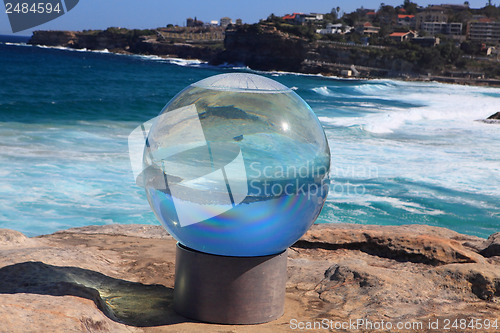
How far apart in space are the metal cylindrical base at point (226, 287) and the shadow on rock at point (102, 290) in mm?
180

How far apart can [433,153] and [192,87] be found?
45.8 ft

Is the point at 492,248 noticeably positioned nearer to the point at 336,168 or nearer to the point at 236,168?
the point at 236,168

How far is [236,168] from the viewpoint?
3.65 meters

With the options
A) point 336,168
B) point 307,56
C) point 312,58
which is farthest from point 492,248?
point 307,56

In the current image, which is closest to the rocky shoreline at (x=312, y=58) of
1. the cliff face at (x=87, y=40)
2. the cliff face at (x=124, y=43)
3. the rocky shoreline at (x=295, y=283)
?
the cliff face at (x=124, y=43)

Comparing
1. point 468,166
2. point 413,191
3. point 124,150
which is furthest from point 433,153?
point 124,150

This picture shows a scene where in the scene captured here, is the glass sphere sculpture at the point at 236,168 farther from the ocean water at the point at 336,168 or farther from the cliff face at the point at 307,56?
the cliff face at the point at 307,56

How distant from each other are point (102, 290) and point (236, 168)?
1.43 metres

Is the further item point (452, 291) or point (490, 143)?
point (490, 143)

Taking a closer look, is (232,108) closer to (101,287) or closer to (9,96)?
(101,287)

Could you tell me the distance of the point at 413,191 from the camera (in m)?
12.0

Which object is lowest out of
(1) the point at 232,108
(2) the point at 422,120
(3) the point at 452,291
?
(2) the point at 422,120

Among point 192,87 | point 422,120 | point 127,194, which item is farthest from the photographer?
point 422,120

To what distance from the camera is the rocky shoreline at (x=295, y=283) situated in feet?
11.6
